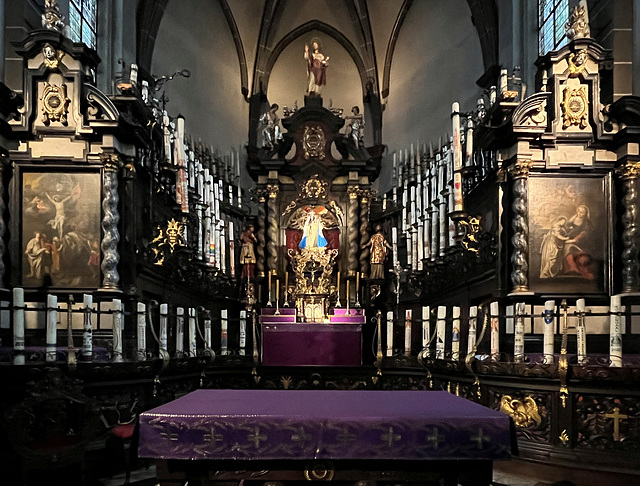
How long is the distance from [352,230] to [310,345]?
13.8 ft

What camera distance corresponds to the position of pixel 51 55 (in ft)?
31.4

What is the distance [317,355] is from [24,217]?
21.1 ft

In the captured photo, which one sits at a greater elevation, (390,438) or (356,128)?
(356,128)

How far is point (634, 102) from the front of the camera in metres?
A: 8.79

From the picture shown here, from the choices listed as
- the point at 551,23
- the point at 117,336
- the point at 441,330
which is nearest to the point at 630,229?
the point at 441,330

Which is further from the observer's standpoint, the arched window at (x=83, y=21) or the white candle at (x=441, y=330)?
the arched window at (x=83, y=21)

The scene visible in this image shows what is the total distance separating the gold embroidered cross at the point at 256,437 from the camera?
372cm

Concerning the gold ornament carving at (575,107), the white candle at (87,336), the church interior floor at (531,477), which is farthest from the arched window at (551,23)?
the white candle at (87,336)

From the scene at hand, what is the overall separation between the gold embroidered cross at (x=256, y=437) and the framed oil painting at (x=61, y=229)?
21.5 ft

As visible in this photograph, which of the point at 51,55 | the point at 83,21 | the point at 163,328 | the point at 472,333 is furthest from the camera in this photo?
the point at 83,21

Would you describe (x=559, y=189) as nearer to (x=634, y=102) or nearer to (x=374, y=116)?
(x=634, y=102)

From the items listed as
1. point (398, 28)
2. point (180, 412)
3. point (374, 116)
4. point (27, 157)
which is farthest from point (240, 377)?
point (398, 28)

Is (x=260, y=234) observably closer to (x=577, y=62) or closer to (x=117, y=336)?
(x=117, y=336)

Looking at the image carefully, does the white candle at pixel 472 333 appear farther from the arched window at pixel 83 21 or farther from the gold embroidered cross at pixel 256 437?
the arched window at pixel 83 21
